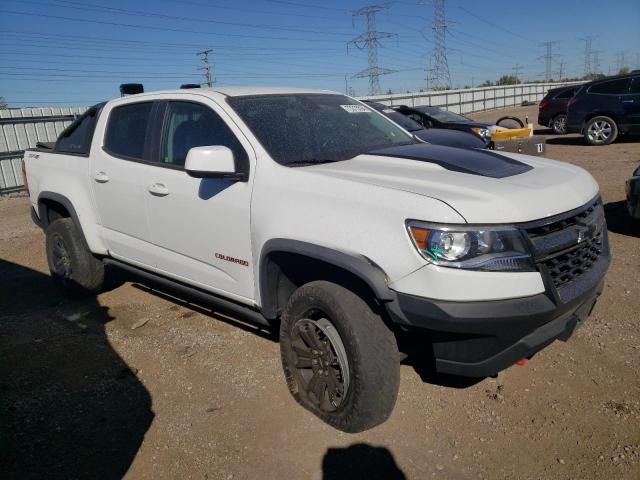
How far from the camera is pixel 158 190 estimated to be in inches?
147

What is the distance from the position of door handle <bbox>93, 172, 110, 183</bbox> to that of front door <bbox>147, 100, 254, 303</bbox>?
0.65 metres

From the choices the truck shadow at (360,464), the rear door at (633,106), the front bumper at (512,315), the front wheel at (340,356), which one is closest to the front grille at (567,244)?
the front bumper at (512,315)

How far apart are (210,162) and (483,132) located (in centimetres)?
813

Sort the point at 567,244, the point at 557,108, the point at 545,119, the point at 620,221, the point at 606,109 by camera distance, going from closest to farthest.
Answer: the point at 567,244
the point at 620,221
the point at 606,109
the point at 557,108
the point at 545,119

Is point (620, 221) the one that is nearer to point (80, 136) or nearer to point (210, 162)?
point (210, 162)

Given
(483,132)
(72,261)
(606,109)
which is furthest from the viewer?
(606,109)

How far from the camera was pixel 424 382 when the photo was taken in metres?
3.39

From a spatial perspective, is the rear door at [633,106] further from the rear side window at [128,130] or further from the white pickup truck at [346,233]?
the rear side window at [128,130]

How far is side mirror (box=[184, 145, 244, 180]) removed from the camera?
2.99 metres

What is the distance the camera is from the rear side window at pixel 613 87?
1335cm

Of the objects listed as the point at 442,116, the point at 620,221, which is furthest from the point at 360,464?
the point at 442,116

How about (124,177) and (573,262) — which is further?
(124,177)

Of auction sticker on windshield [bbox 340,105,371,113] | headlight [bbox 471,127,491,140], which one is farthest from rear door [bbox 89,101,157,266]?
headlight [bbox 471,127,491,140]

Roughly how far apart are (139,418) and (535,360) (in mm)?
2518
